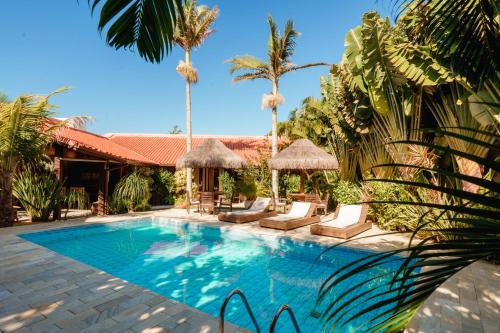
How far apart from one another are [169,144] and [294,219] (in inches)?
675

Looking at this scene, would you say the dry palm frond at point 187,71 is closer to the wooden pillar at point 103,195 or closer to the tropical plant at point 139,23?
the wooden pillar at point 103,195

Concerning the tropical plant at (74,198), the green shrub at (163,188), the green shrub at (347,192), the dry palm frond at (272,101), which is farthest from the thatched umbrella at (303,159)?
the tropical plant at (74,198)

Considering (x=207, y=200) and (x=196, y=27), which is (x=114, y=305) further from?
(x=196, y=27)

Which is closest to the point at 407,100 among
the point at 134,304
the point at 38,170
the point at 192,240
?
the point at 192,240

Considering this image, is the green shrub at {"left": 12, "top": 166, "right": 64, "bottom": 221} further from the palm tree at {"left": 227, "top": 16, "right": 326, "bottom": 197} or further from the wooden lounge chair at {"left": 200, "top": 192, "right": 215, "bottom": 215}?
the palm tree at {"left": 227, "top": 16, "right": 326, "bottom": 197}

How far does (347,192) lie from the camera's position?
12.9 m

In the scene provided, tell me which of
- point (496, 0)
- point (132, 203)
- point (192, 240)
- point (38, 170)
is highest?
point (496, 0)

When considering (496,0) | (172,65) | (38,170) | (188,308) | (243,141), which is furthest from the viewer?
(243,141)

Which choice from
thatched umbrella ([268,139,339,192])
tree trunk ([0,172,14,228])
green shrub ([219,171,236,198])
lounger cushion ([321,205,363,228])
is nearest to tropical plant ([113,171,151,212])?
tree trunk ([0,172,14,228])

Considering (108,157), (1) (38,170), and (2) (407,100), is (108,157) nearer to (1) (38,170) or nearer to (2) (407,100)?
(1) (38,170)

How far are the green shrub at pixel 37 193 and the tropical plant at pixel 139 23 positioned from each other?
11499 mm

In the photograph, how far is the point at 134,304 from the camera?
457cm

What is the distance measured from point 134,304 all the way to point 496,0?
6.14 metres

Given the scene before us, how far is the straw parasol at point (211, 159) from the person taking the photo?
46.3ft
